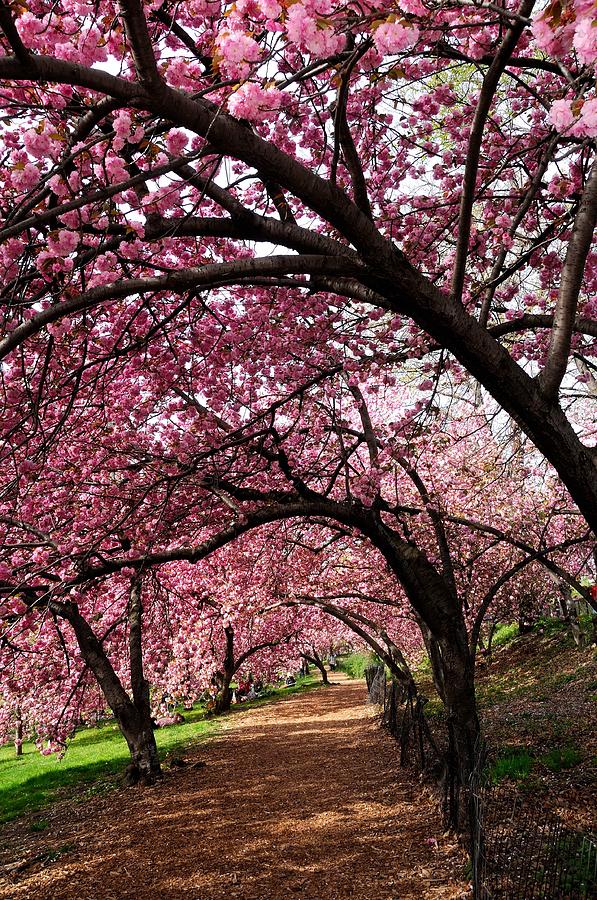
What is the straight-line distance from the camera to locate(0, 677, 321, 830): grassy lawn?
12938 mm

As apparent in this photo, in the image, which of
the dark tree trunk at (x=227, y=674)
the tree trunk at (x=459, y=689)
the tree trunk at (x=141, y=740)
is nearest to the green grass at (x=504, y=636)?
the dark tree trunk at (x=227, y=674)

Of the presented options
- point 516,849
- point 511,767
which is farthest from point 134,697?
point 516,849

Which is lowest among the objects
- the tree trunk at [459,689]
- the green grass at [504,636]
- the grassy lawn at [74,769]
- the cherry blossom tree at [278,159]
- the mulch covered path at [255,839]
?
the grassy lawn at [74,769]

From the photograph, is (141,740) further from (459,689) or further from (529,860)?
(529,860)

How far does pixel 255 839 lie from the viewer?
24.6 feet

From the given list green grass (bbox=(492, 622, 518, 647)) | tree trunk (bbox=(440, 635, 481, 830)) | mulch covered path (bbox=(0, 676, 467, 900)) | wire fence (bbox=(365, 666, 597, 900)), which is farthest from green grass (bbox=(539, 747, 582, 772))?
green grass (bbox=(492, 622, 518, 647))

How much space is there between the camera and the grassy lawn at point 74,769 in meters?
12.9

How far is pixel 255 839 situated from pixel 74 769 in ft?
35.8

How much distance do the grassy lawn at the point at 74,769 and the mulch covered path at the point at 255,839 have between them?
5.73 ft

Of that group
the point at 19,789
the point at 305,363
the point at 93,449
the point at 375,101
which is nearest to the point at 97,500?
the point at 93,449

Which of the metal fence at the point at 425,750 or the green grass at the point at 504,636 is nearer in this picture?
the metal fence at the point at 425,750

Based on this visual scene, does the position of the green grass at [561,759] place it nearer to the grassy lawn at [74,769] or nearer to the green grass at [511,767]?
the green grass at [511,767]

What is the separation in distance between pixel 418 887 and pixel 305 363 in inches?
203

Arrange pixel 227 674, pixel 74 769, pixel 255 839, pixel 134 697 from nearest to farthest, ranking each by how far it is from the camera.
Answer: pixel 255 839
pixel 134 697
pixel 74 769
pixel 227 674
